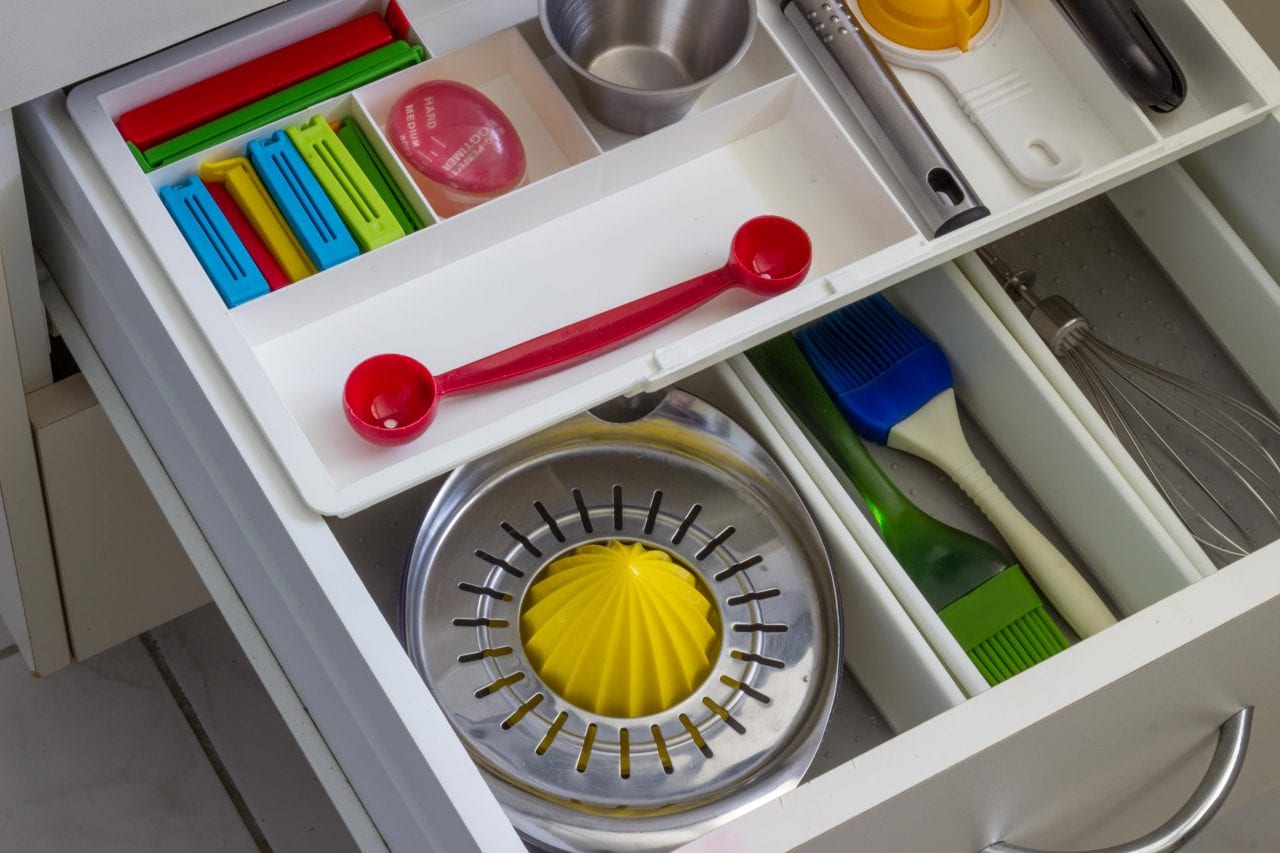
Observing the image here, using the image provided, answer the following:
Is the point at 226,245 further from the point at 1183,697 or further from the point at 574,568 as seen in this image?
the point at 1183,697

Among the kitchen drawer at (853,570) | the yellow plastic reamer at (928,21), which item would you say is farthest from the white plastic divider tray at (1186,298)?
the yellow plastic reamer at (928,21)

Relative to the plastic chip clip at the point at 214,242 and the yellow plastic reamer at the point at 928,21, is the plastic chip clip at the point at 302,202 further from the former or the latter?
the yellow plastic reamer at the point at 928,21

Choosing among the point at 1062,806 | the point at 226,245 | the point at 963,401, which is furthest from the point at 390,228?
the point at 1062,806

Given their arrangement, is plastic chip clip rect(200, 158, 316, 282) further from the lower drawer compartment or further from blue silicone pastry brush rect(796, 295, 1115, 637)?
blue silicone pastry brush rect(796, 295, 1115, 637)

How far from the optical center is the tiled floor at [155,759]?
4.11ft

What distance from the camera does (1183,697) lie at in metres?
0.71

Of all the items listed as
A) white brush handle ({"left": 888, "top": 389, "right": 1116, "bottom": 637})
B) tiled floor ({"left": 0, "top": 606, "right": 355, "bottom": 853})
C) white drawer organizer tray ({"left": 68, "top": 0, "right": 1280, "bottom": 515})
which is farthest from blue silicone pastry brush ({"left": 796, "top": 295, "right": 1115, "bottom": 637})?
tiled floor ({"left": 0, "top": 606, "right": 355, "bottom": 853})

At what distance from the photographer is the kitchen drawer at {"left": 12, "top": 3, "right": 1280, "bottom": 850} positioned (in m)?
0.62

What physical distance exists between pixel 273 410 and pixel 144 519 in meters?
0.43

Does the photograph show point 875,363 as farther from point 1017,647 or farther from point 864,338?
point 1017,647

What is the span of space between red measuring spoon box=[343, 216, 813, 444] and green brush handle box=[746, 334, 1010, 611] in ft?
0.45

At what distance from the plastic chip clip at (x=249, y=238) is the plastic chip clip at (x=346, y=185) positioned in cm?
Result: 4

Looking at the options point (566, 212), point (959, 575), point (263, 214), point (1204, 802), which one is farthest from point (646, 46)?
point (1204, 802)

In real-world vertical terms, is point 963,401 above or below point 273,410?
below
